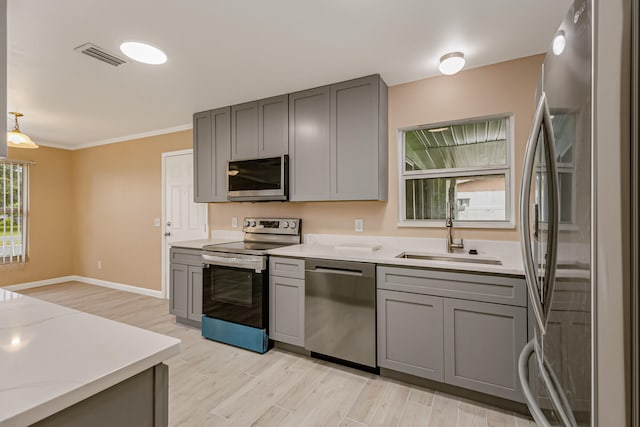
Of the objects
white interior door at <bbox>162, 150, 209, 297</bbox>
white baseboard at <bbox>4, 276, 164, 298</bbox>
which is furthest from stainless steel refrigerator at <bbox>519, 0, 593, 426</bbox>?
white baseboard at <bbox>4, 276, 164, 298</bbox>

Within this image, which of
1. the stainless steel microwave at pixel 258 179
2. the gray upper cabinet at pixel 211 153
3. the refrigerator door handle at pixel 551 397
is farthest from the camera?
the gray upper cabinet at pixel 211 153

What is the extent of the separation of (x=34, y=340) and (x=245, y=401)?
1594 mm

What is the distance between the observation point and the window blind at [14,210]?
4.70 m

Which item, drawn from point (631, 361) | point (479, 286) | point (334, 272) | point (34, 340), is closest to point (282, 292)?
point (334, 272)

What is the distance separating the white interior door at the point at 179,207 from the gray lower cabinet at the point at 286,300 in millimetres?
1803

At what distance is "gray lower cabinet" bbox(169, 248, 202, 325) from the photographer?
3.26m

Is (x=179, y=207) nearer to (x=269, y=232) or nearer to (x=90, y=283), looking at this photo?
(x=269, y=232)

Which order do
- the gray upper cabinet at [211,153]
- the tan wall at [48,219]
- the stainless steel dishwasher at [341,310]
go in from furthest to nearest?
the tan wall at [48,219] → the gray upper cabinet at [211,153] → the stainless steel dishwasher at [341,310]

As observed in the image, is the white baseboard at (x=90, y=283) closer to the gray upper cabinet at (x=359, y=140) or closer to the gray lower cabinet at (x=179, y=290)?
the gray lower cabinet at (x=179, y=290)

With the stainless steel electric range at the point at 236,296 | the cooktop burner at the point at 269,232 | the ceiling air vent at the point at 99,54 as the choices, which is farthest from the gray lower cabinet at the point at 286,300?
the ceiling air vent at the point at 99,54

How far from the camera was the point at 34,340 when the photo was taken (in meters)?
0.81

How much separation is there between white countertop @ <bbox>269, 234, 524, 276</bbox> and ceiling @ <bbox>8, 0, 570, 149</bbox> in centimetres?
150

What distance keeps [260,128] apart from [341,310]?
2048 millimetres

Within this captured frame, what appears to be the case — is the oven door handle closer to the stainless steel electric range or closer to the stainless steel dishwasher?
the stainless steel electric range
